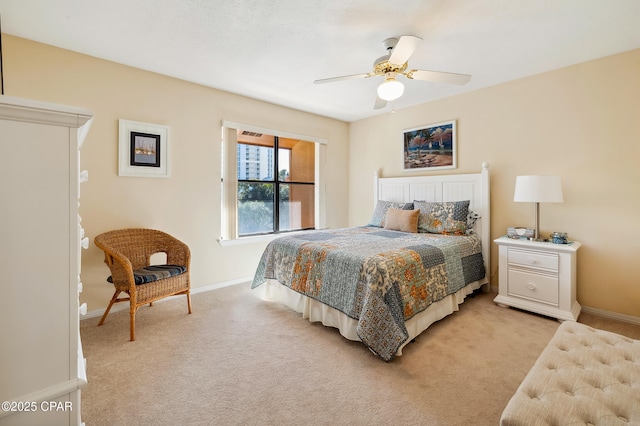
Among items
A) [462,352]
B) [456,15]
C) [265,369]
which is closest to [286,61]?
[456,15]

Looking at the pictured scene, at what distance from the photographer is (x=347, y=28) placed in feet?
7.45

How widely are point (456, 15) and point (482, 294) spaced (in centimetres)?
291

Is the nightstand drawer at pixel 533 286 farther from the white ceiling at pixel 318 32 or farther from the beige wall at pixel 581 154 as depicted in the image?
the white ceiling at pixel 318 32

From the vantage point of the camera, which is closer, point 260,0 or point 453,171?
point 260,0

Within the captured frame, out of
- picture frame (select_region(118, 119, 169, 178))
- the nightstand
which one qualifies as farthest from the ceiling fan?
picture frame (select_region(118, 119, 169, 178))

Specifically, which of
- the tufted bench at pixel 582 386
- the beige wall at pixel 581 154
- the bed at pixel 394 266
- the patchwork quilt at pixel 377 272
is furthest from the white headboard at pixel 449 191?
the tufted bench at pixel 582 386

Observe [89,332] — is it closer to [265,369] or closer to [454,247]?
[265,369]

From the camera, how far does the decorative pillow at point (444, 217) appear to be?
3408 millimetres

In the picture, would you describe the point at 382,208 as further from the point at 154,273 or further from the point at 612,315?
the point at 154,273

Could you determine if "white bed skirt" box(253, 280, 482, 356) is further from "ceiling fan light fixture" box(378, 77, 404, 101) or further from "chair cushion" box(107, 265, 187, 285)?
"ceiling fan light fixture" box(378, 77, 404, 101)

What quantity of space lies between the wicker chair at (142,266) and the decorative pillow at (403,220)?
8.00 ft

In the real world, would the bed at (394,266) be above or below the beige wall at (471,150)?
below

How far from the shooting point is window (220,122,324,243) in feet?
12.4

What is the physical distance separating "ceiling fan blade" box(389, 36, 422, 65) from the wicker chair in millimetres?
2542
